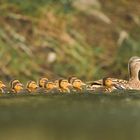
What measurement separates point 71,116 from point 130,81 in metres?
4.13

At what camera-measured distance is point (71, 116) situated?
39.3ft

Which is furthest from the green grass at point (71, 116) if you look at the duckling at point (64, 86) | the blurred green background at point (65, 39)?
the blurred green background at point (65, 39)

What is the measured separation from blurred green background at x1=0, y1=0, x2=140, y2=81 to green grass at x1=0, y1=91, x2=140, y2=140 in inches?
134

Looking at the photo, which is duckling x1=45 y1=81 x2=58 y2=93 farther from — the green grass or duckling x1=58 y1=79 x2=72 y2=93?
the green grass

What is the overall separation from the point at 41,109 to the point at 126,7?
27.5 feet

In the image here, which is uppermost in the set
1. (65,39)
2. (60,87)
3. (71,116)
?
(65,39)

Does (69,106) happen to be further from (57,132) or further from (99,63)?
(99,63)

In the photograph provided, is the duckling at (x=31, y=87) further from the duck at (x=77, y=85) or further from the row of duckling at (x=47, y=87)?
the duck at (x=77, y=85)

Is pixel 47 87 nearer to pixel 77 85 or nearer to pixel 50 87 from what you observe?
pixel 50 87

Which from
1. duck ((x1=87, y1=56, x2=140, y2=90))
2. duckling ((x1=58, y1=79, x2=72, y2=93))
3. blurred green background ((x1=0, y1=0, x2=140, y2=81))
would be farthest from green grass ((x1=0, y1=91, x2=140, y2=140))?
blurred green background ((x1=0, y1=0, x2=140, y2=81))

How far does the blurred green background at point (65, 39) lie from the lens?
694 inches

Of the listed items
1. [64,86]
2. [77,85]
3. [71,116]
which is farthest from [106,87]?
[71,116]

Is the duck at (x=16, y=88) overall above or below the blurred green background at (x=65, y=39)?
below

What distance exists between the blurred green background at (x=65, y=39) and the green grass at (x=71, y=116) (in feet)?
11.2
